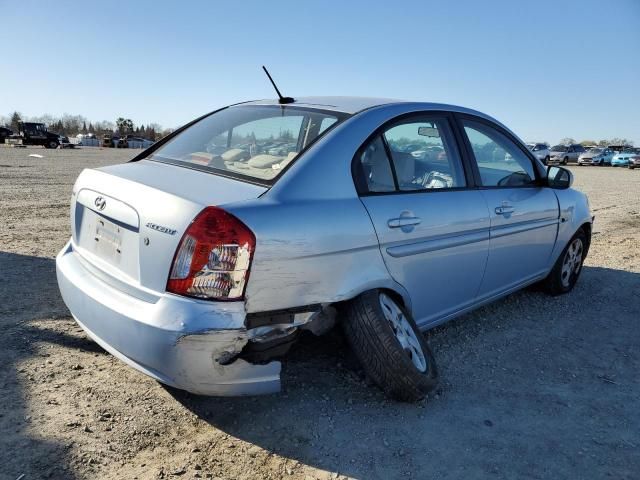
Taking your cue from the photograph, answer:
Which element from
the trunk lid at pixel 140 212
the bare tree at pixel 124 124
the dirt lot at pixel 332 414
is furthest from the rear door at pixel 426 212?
the bare tree at pixel 124 124

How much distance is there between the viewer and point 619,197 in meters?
13.7

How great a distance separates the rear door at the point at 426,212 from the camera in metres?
2.72

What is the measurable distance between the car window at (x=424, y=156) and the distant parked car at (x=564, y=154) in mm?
38299

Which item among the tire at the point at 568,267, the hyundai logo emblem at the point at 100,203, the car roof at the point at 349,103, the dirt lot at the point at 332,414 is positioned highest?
the car roof at the point at 349,103

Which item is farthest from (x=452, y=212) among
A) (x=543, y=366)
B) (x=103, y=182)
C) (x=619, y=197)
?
(x=619, y=197)

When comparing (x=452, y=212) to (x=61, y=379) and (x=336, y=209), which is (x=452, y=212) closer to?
(x=336, y=209)

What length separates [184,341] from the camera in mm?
2068

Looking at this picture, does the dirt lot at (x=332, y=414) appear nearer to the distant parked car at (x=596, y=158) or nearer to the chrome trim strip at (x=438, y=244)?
the chrome trim strip at (x=438, y=244)

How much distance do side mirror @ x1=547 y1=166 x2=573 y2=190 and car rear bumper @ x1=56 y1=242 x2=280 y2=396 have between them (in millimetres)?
3050

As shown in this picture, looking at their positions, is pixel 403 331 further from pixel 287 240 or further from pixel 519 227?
pixel 519 227

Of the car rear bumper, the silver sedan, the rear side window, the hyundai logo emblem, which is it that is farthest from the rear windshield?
the car rear bumper

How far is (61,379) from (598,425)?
9.65 ft

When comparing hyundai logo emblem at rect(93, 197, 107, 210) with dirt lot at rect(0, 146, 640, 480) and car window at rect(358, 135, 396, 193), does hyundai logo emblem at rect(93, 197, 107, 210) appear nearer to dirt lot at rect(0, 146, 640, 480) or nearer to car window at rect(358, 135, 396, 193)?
dirt lot at rect(0, 146, 640, 480)

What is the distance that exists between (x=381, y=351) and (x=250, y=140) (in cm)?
144
